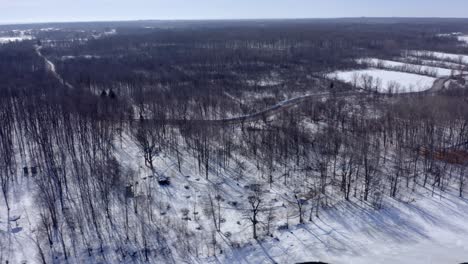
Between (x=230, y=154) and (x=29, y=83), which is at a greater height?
(x=29, y=83)

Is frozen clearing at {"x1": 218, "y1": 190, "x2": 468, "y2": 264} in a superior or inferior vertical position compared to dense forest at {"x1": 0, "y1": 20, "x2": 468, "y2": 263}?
inferior

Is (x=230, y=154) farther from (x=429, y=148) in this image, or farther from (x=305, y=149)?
(x=429, y=148)

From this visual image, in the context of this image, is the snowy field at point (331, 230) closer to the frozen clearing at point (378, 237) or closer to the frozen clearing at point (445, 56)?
the frozen clearing at point (378, 237)

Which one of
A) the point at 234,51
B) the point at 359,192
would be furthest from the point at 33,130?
A: the point at 234,51

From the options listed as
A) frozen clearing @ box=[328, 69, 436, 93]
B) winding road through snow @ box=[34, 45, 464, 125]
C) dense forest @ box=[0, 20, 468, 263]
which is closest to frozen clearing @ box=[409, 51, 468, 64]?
frozen clearing @ box=[328, 69, 436, 93]

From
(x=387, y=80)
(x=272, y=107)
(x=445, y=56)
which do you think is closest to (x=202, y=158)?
(x=272, y=107)

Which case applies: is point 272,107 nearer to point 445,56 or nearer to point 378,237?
point 378,237

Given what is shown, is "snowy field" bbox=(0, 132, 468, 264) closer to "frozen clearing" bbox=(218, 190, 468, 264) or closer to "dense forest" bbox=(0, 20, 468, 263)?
"frozen clearing" bbox=(218, 190, 468, 264)
